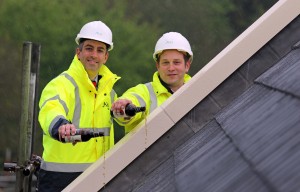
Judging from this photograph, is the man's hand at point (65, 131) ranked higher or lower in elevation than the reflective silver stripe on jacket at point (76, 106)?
lower

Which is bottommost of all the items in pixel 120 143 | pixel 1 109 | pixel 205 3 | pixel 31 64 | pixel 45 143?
pixel 120 143

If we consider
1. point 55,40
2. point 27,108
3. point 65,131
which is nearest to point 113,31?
point 55,40

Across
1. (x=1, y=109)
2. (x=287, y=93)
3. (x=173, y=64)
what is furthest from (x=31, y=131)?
(x=1, y=109)

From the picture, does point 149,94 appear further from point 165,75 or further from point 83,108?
point 83,108

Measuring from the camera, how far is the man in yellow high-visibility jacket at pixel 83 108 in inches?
234

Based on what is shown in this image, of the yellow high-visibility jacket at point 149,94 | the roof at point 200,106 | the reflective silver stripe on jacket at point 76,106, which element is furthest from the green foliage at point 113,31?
the roof at point 200,106

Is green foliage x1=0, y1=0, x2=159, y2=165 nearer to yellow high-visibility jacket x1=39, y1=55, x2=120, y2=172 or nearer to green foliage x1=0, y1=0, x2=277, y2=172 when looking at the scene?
green foliage x1=0, y1=0, x2=277, y2=172

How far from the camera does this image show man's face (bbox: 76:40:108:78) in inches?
235

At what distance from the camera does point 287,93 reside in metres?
3.02

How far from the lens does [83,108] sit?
595 centimetres

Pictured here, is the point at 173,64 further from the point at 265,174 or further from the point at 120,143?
the point at 265,174

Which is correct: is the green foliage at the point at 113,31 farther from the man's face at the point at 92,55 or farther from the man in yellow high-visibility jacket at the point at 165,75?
the man in yellow high-visibility jacket at the point at 165,75

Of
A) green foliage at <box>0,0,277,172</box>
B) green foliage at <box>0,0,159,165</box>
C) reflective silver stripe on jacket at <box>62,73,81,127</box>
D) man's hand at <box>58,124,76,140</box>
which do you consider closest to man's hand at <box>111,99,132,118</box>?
man's hand at <box>58,124,76,140</box>

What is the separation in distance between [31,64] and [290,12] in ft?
7.20
